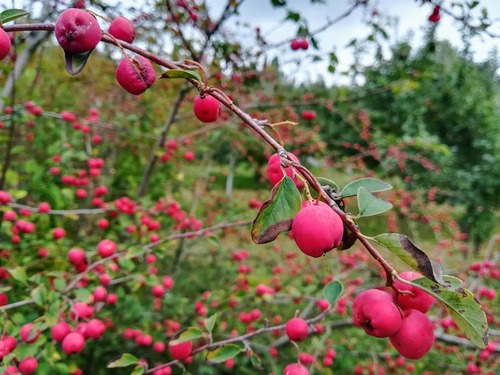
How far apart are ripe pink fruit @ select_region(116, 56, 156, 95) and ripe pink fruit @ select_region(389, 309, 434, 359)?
1.80ft

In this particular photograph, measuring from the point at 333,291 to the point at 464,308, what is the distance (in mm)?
426

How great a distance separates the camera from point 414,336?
58 cm

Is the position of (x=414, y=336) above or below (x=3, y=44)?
below

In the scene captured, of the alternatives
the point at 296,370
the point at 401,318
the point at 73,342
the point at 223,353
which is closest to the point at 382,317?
the point at 401,318

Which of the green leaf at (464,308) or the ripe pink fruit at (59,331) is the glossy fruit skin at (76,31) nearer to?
the green leaf at (464,308)

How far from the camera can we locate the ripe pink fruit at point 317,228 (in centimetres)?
51

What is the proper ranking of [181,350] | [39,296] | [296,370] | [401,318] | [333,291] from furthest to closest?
[39,296]
[181,350]
[333,291]
[296,370]
[401,318]

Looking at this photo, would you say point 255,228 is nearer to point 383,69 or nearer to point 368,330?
point 368,330

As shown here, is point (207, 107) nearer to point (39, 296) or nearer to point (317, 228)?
point (317, 228)

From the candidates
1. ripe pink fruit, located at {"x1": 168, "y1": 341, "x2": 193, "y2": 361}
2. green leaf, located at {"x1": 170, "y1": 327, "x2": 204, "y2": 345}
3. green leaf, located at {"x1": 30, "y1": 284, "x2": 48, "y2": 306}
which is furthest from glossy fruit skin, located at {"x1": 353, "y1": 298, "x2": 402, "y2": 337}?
green leaf, located at {"x1": 30, "y1": 284, "x2": 48, "y2": 306}

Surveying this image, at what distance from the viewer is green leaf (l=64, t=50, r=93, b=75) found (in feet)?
1.62

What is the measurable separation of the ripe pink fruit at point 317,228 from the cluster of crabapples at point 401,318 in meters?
0.14

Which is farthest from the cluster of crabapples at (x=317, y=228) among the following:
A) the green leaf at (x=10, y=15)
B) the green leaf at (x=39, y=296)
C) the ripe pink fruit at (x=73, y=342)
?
the green leaf at (x=39, y=296)

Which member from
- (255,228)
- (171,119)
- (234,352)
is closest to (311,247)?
(255,228)
